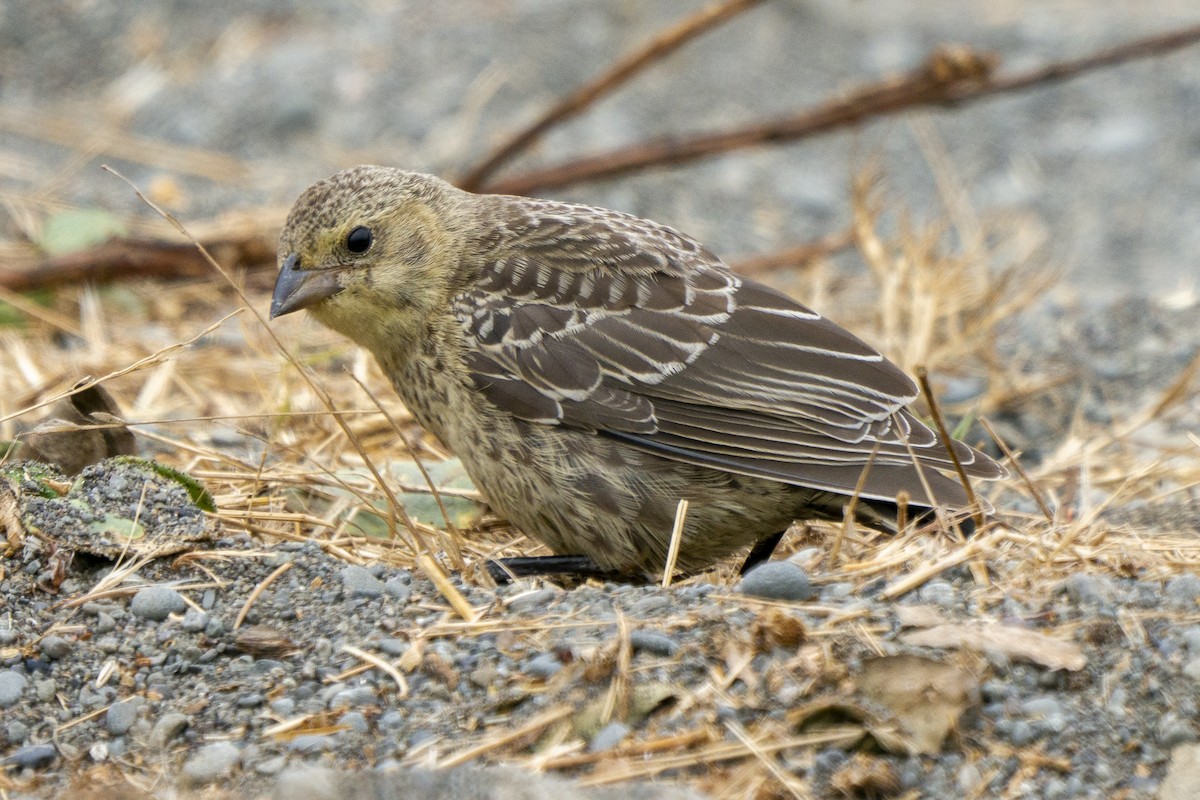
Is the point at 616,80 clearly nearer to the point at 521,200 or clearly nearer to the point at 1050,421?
the point at 521,200

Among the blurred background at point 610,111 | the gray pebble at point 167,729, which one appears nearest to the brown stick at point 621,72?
the blurred background at point 610,111

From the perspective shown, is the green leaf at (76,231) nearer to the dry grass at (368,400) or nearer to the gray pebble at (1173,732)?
the dry grass at (368,400)

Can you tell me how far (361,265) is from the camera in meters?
4.59

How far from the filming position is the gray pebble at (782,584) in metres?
3.41

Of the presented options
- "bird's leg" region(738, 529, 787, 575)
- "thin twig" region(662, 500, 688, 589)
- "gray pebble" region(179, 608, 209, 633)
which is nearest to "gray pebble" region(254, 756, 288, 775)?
"gray pebble" region(179, 608, 209, 633)

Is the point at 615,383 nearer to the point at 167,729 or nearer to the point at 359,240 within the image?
the point at 359,240

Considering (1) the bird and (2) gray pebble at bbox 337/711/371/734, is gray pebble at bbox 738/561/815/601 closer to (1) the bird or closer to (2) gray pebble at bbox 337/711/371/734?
(1) the bird

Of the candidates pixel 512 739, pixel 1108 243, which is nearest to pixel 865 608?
pixel 512 739

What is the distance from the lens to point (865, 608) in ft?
10.8

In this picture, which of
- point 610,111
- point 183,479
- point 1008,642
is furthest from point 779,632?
point 610,111

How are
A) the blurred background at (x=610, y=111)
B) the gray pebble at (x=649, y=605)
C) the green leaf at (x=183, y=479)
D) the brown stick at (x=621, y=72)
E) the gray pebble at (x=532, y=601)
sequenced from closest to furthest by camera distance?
the gray pebble at (x=649, y=605) < the gray pebble at (x=532, y=601) < the green leaf at (x=183, y=479) < the brown stick at (x=621, y=72) < the blurred background at (x=610, y=111)

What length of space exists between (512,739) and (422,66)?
25.2 ft

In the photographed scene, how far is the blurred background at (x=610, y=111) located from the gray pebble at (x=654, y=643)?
17.9ft

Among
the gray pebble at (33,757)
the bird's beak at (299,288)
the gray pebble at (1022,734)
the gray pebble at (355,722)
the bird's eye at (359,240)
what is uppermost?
the bird's eye at (359,240)
